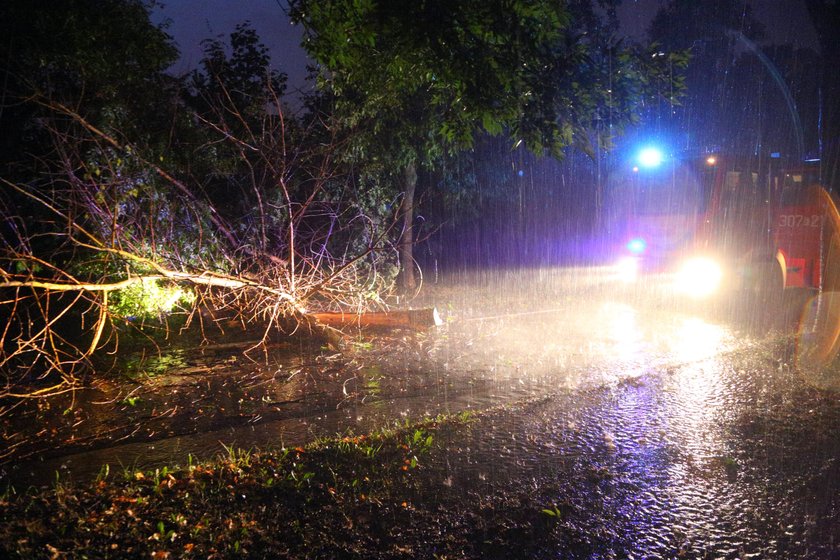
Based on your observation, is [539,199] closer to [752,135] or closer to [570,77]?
[752,135]

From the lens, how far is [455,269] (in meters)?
17.2

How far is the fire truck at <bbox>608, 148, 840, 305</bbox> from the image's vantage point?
9336mm

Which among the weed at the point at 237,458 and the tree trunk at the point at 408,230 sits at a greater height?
the tree trunk at the point at 408,230

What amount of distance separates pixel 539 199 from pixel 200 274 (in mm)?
16727

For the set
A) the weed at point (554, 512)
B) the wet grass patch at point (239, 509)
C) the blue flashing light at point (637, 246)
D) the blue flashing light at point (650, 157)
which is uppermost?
the blue flashing light at point (650, 157)

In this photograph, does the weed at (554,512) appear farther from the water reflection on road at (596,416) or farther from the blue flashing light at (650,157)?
the blue flashing light at (650,157)

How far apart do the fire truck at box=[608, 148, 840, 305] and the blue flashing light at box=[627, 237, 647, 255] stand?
535 millimetres

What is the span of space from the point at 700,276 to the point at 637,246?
1412 millimetres

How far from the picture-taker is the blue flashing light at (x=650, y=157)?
33.1 ft

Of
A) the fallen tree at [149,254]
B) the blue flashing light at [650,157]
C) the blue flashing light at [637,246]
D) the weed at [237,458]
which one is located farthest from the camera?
the blue flashing light at [637,246]

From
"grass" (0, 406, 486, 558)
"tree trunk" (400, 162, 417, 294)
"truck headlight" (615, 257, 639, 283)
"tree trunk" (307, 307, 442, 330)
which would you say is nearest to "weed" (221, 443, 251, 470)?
"grass" (0, 406, 486, 558)

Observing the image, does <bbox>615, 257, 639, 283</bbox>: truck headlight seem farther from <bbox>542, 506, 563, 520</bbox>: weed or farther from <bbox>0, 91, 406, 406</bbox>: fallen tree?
<bbox>542, 506, 563, 520</bbox>: weed

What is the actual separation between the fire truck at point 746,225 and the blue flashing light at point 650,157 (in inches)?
2.0

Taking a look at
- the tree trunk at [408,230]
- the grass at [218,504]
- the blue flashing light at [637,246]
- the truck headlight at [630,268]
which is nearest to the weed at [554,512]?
the grass at [218,504]
